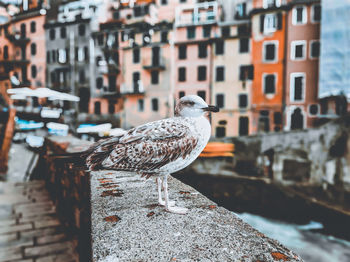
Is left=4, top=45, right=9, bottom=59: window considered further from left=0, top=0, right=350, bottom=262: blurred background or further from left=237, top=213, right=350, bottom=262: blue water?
left=237, top=213, right=350, bottom=262: blue water

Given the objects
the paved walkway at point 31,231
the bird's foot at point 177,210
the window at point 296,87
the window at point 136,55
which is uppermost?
the window at point 136,55

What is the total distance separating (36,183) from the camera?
4.88 meters

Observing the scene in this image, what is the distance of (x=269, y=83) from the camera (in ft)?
59.3

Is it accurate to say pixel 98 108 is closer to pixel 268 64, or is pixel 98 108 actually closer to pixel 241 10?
pixel 241 10

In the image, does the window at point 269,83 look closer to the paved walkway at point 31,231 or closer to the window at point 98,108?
the window at point 98,108

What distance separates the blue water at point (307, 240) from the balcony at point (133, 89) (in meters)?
12.1

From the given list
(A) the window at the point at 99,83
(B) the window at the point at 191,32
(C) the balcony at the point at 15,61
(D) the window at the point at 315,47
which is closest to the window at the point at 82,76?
(A) the window at the point at 99,83

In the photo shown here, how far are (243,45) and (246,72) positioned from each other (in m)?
1.89

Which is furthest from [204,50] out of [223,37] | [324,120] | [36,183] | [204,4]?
[36,183]

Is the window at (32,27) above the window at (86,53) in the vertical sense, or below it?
above

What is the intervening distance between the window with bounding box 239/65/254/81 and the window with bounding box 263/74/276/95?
0.92 m

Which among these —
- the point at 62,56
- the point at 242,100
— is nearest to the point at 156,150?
the point at 242,100

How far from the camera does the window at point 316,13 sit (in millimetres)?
16481

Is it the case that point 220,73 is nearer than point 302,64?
No
